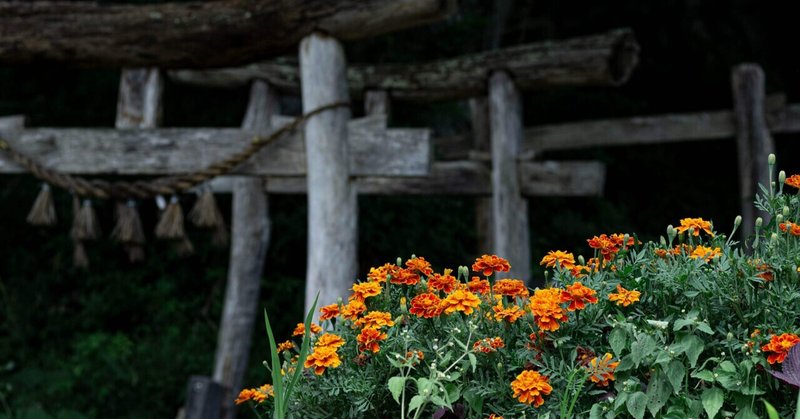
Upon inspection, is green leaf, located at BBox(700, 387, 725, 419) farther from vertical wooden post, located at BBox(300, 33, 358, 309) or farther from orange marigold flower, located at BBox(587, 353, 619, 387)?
vertical wooden post, located at BBox(300, 33, 358, 309)

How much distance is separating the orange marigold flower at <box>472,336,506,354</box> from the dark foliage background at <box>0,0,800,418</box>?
3929mm

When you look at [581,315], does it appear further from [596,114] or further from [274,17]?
[596,114]

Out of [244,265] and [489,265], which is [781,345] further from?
[244,265]

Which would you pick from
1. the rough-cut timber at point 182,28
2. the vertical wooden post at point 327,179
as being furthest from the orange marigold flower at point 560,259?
the rough-cut timber at point 182,28

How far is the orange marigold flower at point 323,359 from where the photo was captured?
1.91 m

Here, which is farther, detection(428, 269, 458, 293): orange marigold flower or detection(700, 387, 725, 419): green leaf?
detection(428, 269, 458, 293): orange marigold flower

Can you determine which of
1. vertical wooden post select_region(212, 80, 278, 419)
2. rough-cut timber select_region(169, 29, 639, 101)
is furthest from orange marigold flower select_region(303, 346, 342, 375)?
rough-cut timber select_region(169, 29, 639, 101)

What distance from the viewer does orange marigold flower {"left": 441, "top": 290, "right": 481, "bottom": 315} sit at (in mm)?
1912

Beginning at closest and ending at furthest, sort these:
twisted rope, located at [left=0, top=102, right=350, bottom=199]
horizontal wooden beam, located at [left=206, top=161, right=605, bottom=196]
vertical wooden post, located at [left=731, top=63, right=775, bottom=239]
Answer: twisted rope, located at [left=0, top=102, right=350, bottom=199] → horizontal wooden beam, located at [left=206, top=161, right=605, bottom=196] → vertical wooden post, located at [left=731, top=63, right=775, bottom=239]

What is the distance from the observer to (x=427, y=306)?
6.42 ft

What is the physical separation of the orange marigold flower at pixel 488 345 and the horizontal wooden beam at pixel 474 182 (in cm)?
459

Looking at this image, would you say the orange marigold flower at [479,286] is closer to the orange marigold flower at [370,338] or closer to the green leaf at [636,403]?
the orange marigold flower at [370,338]

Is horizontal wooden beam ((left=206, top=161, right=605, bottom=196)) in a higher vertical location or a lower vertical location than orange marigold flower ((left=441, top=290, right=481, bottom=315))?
higher

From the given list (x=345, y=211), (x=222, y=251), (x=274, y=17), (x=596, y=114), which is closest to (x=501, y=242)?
(x=345, y=211)
